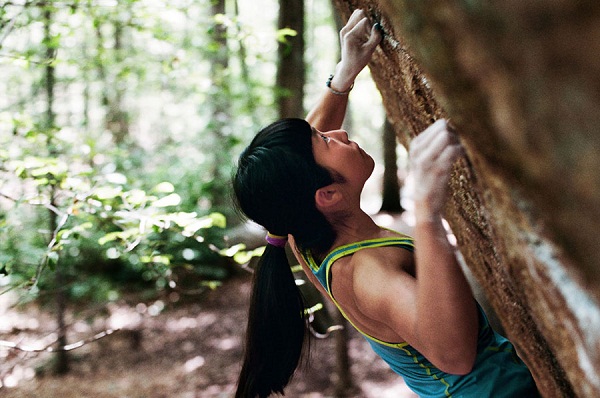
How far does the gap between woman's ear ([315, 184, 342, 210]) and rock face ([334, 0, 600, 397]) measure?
66cm

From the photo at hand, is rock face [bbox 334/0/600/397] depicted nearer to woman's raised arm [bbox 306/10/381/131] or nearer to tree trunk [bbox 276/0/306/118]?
woman's raised arm [bbox 306/10/381/131]

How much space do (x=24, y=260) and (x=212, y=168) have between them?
4.09 m

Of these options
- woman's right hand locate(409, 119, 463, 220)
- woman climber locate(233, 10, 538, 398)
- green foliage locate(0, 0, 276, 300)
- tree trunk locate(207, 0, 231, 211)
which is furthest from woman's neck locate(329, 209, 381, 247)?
tree trunk locate(207, 0, 231, 211)

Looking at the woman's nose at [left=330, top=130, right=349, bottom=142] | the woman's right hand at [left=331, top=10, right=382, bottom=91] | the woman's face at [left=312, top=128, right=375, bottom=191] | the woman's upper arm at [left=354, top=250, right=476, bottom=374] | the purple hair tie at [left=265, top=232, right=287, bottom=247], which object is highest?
the woman's right hand at [left=331, top=10, right=382, bottom=91]

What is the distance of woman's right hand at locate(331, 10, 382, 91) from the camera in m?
2.21

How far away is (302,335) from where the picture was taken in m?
2.41

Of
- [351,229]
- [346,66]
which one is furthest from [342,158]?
[346,66]

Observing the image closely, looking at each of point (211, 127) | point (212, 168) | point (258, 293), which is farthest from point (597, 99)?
point (212, 168)

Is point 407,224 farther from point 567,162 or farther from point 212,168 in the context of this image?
point 567,162

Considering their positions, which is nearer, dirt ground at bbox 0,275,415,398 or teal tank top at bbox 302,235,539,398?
teal tank top at bbox 302,235,539,398

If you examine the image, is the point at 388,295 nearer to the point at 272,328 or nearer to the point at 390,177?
the point at 272,328

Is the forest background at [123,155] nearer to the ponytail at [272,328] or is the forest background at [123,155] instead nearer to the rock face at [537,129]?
the ponytail at [272,328]

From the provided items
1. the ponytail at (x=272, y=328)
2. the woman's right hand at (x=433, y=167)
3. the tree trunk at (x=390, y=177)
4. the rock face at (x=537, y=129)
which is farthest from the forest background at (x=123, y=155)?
the rock face at (x=537, y=129)

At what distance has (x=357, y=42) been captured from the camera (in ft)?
7.45
